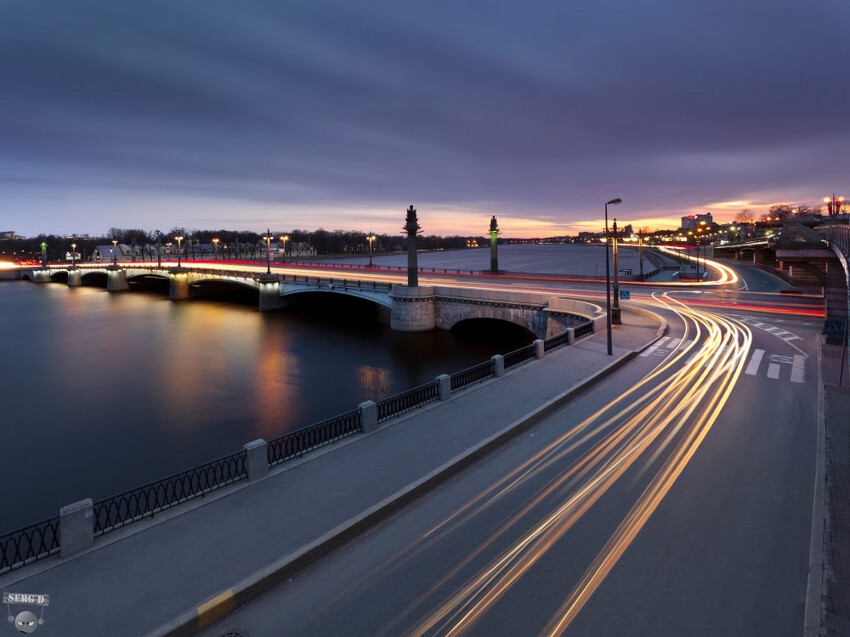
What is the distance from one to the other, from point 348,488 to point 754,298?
45.6 metres

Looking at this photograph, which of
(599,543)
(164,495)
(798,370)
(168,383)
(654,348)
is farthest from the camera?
(168,383)

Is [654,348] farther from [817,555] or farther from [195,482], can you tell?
[195,482]

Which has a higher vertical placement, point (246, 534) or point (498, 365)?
point (498, 365)

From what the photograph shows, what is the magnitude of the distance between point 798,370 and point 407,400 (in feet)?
57.7

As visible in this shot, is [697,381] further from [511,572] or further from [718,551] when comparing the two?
[511,572]

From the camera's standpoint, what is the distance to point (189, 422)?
24.5m

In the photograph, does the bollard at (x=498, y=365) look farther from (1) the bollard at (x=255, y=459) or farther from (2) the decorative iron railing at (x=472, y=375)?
(1) the bollard at (x=255, y=459)

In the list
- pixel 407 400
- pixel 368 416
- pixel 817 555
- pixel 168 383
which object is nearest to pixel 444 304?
pixel 168 383

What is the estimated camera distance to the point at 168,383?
106 ft

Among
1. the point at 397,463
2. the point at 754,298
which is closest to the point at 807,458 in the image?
the point at 397,463

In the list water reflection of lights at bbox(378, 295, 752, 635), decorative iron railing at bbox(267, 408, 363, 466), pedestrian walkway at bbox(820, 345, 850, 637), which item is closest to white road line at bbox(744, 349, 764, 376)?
water reflection of lights at bbox(378, 295, 752, 635)

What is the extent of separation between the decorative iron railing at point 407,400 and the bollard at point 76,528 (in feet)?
26.4

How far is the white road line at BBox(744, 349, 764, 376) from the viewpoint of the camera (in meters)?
19.6

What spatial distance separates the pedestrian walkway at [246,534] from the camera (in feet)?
23.5
